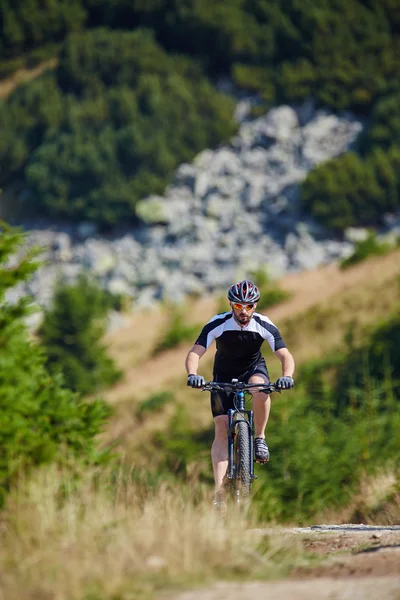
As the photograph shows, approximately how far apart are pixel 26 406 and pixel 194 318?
3647cm

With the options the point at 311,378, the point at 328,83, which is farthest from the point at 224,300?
the point at 328,83

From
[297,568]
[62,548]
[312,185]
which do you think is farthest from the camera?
[312,185]

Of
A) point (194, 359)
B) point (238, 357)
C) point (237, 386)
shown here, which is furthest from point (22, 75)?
point (237, 386)

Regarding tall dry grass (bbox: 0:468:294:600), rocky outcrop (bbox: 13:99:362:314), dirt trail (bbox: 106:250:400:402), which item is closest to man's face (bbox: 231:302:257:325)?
tall dry grass (bbox: 0:468:294:600)

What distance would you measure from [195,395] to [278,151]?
3554cm

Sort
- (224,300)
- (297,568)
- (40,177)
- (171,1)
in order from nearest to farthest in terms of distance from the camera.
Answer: (297,568)
(224,300)
(40,177)
(171,1)

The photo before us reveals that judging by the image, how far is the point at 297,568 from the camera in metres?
5.96

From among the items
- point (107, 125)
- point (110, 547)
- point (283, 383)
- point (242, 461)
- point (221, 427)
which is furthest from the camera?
point (107, 125)

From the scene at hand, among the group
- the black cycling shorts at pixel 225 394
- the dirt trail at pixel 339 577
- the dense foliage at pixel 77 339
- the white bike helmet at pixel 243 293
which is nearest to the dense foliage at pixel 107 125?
the dense foliage at pixel 77 339

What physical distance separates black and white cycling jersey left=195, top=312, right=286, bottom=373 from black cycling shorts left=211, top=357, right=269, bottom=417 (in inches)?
1.5

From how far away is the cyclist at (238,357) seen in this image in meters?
8.23

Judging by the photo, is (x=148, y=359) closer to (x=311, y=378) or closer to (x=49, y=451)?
(x=311, y=378)

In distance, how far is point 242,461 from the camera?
8195 mm

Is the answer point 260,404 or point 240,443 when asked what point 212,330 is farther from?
point 240,443
